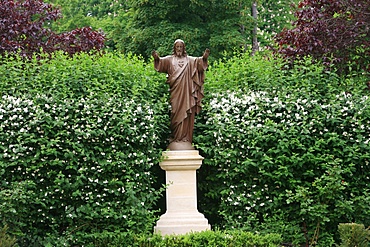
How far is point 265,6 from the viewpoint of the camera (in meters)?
21.8

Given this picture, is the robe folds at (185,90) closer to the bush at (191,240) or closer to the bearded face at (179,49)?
the bearded face at (179,49)

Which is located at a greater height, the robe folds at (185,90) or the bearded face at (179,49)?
the bearded face at (179,49)

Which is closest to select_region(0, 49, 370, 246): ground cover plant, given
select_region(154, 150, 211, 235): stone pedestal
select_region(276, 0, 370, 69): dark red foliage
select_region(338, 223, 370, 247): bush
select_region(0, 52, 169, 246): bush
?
select_region(0, 52, 169, 246): bush

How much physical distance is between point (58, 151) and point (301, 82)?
3963 millimetres

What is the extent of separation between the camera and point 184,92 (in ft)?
31.0

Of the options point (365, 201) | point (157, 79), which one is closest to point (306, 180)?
point (365, 201)

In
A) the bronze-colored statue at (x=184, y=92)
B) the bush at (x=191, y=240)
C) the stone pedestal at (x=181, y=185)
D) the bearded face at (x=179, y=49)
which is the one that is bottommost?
the bush at (x=191, y=240)

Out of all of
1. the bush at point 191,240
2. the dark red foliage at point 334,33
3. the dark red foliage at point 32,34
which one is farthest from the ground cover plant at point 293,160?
the dark red foliage at point 32,34

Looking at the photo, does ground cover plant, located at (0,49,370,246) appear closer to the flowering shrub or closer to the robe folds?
the flowering shrub

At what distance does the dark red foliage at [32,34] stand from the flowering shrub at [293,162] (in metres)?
4.38

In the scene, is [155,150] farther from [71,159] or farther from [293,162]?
[293,162]

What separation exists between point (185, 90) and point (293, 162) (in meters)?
1.92

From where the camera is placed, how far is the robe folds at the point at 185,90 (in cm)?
944

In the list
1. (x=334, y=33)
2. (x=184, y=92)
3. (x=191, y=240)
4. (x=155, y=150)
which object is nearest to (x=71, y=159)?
(x=155, y=150)
